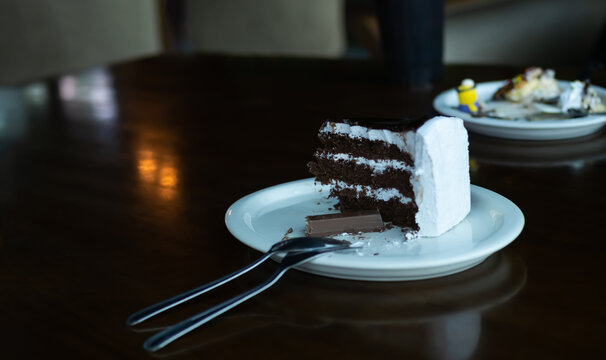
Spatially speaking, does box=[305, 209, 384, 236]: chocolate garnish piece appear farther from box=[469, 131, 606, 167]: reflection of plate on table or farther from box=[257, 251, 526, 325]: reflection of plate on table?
box=[469, 131, 606, 167]: reflection of plate on table

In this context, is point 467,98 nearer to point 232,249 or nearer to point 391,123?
point 391,123

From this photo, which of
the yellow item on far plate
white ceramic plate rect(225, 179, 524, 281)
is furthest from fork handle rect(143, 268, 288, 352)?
the yellow item on far plate

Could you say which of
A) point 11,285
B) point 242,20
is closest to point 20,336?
point 11,285

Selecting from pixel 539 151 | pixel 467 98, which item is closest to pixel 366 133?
pixel 539 151

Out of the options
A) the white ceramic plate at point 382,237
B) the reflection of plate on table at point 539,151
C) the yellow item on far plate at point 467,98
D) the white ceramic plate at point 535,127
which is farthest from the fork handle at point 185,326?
the yellow item on far plate at point 467,98

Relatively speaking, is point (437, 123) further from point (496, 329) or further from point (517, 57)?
point (517, 57)

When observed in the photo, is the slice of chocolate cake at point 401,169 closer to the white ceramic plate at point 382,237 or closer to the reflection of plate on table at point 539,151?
the white ceramic plate at point 382,237
